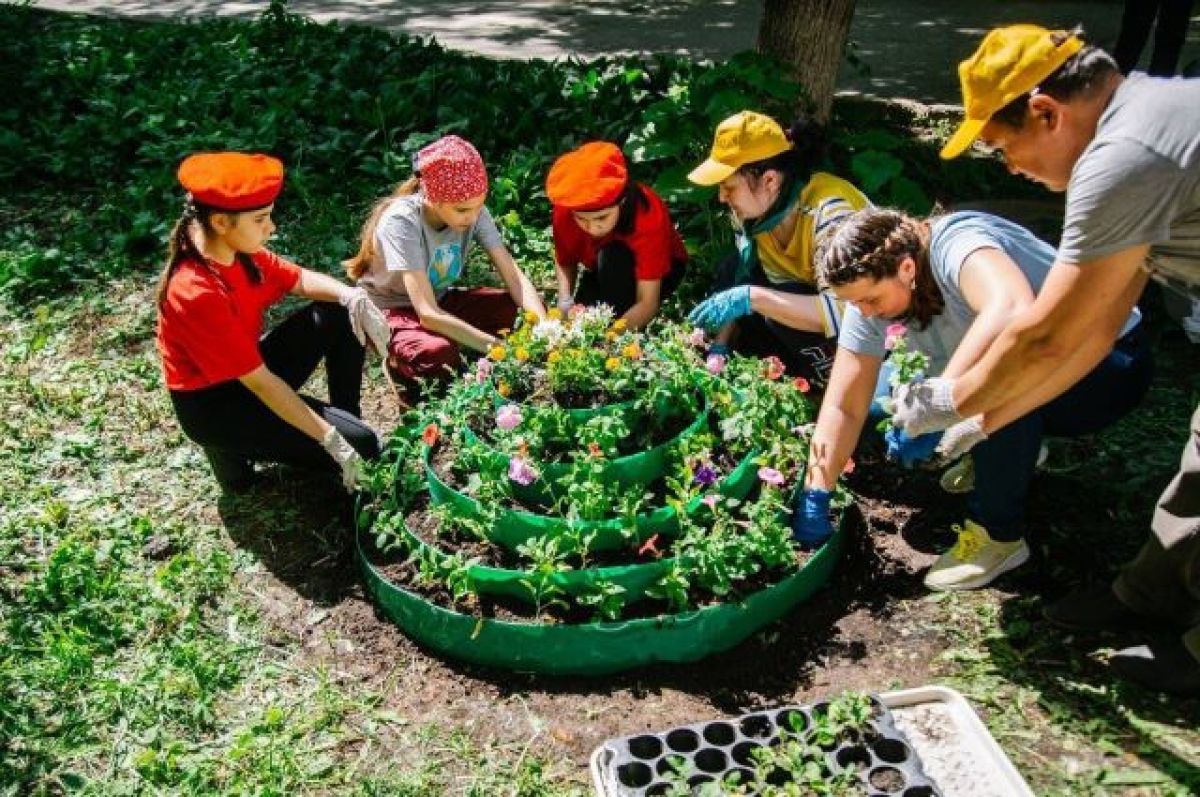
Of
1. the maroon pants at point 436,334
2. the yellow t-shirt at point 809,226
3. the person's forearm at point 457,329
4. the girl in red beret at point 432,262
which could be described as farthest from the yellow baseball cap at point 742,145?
the maroon pants at point 436,334

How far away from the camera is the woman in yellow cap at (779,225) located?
3.47 metres

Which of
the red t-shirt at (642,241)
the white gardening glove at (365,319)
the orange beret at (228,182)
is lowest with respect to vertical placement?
the white gardening glove at (365,319)

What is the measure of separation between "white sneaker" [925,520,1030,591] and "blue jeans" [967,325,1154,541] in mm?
33

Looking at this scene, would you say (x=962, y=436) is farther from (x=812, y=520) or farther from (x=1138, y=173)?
(x=1138, y=173)

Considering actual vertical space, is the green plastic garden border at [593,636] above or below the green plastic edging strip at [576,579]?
below

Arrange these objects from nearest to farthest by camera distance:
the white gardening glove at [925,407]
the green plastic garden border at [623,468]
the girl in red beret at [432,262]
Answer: the white gardening glove at [925,407] → the green plastic garden border at [623,468] → the girl in red beret at [432,262]

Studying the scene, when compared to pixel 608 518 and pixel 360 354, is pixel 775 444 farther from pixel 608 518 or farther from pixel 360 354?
pixel 360 354

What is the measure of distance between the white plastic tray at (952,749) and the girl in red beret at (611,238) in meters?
1.69

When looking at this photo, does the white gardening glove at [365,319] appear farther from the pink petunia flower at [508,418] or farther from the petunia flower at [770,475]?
the petunia flower at [770,475]

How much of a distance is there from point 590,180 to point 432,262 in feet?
2.03

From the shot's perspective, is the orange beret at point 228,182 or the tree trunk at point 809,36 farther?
the tree trunk at point 809,36

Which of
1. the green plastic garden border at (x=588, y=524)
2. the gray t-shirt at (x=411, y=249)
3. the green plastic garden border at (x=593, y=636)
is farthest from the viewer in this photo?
the gray t-shirt at (x=411, y=249)

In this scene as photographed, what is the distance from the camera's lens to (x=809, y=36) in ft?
16.9

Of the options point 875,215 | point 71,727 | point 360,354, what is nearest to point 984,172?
point 875,215
